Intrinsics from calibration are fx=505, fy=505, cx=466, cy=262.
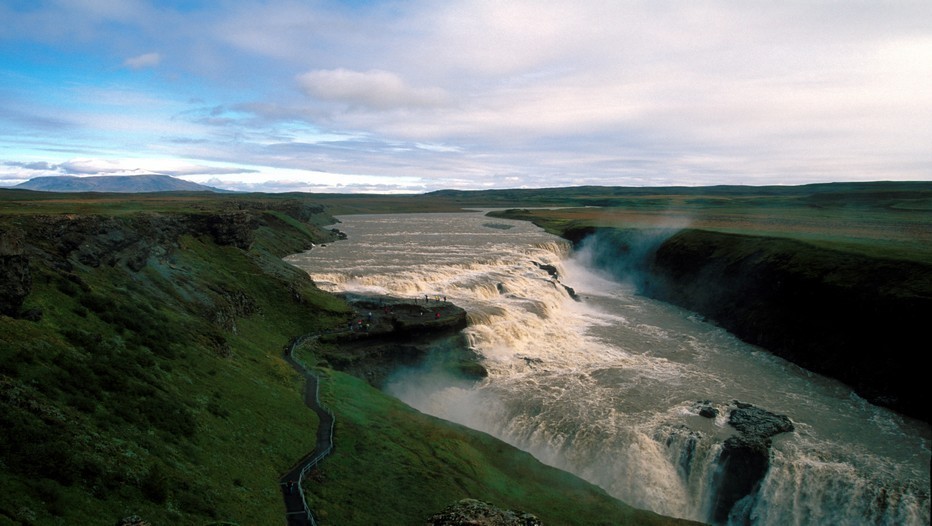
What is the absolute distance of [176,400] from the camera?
20000 mm

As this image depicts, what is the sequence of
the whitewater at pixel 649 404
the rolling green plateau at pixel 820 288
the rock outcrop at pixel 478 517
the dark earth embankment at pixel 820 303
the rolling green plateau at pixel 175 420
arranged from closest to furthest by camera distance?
1. the rolling green plateau at pixel 175 420
2. the rock outcrop at pixel 478 517
3. the whitewater at pixel 649 404
4. the dark earth embankment at pixel 820 303
5. the rolling green plateau at pixel 820 288

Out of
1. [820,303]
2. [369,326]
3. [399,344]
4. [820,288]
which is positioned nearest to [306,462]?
[399,344]

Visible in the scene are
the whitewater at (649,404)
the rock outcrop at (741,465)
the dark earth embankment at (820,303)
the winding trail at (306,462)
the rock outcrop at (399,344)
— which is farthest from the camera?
the rock outcrop at (399,344)

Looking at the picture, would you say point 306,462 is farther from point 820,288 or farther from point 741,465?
point 820,288

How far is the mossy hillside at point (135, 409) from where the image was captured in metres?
12.5

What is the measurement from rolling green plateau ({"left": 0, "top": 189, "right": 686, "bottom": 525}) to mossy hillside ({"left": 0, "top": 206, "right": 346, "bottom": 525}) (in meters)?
0.06

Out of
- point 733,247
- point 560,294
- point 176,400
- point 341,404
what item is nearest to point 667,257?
point 733,247

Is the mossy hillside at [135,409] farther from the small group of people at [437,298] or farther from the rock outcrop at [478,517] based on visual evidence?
the small group of people at [437,298]

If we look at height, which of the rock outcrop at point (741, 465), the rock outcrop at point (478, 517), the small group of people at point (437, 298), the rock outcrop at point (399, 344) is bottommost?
the rock outcrop at point (741, 465)

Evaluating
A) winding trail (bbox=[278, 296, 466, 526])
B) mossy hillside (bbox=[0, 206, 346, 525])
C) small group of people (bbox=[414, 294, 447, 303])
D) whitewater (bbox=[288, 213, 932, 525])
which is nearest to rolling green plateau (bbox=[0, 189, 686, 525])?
mossy hillside (bbox=[0, 206, 346, 525])

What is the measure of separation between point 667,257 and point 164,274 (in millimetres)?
66550

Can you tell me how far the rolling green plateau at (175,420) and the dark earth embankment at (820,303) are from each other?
25732mm

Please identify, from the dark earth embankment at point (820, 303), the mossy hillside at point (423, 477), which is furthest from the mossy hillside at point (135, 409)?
the dark earth embankment at point (820, 303)

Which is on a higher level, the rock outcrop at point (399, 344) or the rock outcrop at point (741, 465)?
the rock outcrop at point (399, 344)
